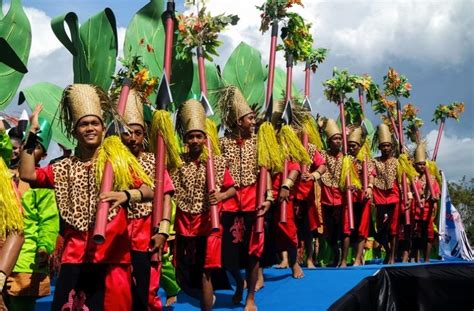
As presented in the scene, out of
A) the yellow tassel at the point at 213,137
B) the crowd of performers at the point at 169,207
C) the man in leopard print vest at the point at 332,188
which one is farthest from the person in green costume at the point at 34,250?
the man in leopard print vest at the point at 332,188

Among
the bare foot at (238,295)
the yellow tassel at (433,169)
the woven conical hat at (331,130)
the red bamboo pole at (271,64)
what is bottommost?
the bare foot at (238,295)

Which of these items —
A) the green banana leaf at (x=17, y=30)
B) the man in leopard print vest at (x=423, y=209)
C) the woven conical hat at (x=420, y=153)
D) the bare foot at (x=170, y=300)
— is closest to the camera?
the bare foot at (x=170, y=300)

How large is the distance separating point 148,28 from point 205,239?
555cm

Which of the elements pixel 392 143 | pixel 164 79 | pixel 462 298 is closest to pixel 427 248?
pixel 392 143

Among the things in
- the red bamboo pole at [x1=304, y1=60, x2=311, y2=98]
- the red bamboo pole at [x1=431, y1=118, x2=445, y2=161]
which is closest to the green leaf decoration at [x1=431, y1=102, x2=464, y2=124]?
the red bamboo pole at [x1=431, y1=118, x2=445, y2=161]

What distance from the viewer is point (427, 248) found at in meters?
11.1

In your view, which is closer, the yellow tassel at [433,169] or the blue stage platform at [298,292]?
the blue stage platform at [298,292]

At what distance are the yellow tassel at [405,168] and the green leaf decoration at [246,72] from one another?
299 centimetres

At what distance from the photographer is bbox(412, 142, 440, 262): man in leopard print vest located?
10.5 m

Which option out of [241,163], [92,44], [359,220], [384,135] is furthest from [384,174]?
[92,44]

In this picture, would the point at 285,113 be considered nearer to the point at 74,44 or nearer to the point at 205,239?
the point at 205,239

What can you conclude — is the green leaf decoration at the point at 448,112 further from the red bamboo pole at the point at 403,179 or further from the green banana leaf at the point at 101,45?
the green banana leaf at the point at 101,45

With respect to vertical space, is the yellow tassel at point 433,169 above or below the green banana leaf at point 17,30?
below

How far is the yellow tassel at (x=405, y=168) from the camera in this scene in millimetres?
9695
